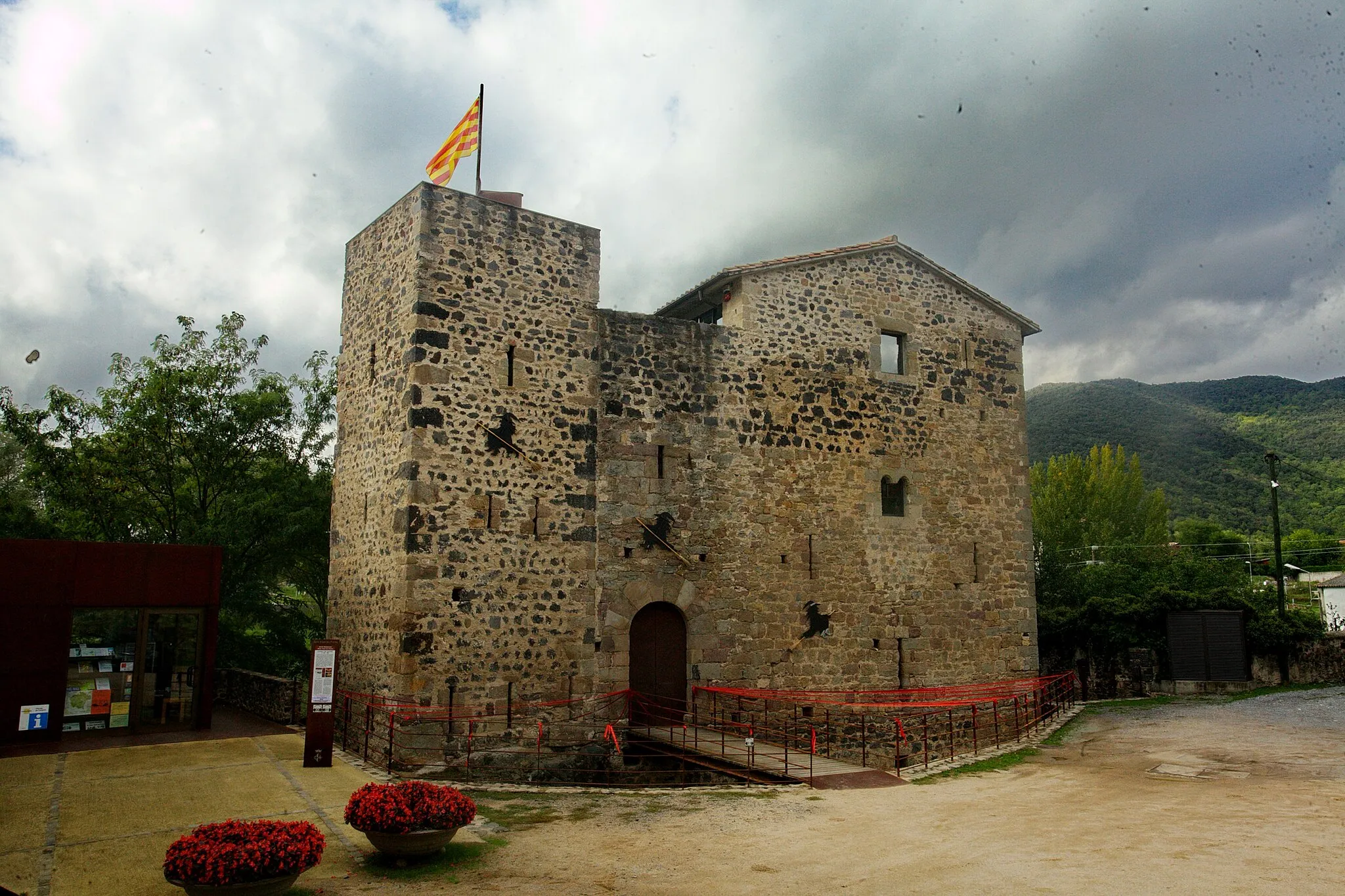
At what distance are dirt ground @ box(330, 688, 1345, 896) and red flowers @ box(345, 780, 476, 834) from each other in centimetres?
41

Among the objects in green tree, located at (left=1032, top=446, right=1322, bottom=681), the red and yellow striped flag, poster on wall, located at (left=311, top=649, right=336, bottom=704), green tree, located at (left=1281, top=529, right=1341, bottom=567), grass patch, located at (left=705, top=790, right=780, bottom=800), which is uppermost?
the red and yellow striped flag

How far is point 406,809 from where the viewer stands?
7.68 metres

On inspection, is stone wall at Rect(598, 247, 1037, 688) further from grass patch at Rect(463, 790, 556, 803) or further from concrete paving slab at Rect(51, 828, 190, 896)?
concrete paving slab at Rect(51, 828, 190, 896)

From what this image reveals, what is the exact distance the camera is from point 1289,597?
49094 mm

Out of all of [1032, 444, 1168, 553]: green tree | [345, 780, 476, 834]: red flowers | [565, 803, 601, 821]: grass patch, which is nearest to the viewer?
[345, 780, 476, 834]: red flowers

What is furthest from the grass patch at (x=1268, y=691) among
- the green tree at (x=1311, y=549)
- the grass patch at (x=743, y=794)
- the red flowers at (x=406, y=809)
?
the green tree at (x=1311, y=549)

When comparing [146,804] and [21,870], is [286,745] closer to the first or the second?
[146,804]

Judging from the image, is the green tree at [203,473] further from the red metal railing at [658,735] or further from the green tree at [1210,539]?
the green tree at [1210,539]

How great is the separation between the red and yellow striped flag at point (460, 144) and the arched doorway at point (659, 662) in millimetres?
8089

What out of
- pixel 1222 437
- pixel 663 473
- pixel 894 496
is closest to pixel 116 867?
pixel 663 473

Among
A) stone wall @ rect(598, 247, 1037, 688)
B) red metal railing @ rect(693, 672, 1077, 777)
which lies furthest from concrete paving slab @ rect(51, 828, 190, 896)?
red metal railing @ rect(693, 672, 1077, 777)

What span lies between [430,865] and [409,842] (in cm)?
34

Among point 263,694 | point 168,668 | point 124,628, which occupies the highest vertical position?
point 124,628

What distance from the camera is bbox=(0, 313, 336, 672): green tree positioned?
20.1 metres
